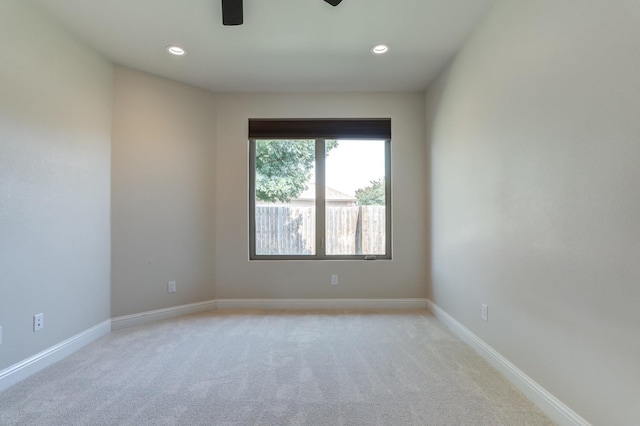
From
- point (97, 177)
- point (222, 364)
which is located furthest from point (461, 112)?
point (97, 177)

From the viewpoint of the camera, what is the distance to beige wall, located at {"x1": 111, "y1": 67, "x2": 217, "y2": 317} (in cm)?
292

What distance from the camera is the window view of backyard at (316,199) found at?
3.67m

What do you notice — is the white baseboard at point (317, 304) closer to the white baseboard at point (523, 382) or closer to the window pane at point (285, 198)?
the window pane at point (285, 198)

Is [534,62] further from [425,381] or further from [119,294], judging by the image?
[119,294]

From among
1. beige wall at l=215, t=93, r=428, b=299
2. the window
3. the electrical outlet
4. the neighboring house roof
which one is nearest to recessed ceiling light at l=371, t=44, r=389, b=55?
beige wall at l=215, t=93, r=428, b=299

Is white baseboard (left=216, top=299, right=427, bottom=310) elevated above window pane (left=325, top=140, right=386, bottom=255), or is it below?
below

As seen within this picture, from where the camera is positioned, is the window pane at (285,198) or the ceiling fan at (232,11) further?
the window pane at (285,198)

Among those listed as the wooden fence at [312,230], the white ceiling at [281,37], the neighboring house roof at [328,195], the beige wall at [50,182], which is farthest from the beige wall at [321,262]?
the beige wall at [50,182]

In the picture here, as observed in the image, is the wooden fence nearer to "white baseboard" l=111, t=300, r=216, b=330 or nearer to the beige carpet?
"white baseboard" l=111, t=300, r=216, b=330

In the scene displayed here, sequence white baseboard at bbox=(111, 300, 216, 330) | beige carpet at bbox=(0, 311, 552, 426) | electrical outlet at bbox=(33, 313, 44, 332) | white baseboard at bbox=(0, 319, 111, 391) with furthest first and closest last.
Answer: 1. white baseboard at bbox=(111, 300, 216, 330)
2. electrical outlet at bbox=(33, 313, 44, 332)
3. white baseboard at bbox=(0, 319, 111, 391)
4. beige carpet at bbox=(0, 311, 552, 426)

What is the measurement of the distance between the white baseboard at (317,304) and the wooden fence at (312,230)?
1.88 feet

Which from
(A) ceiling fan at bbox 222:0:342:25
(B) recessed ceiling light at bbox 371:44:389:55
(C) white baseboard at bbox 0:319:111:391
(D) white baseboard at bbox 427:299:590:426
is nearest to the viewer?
(D) white baseboard at bbox 427:299:590:426

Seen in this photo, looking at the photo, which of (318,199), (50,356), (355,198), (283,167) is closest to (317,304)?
(318,199)

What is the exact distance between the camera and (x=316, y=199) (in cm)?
367
